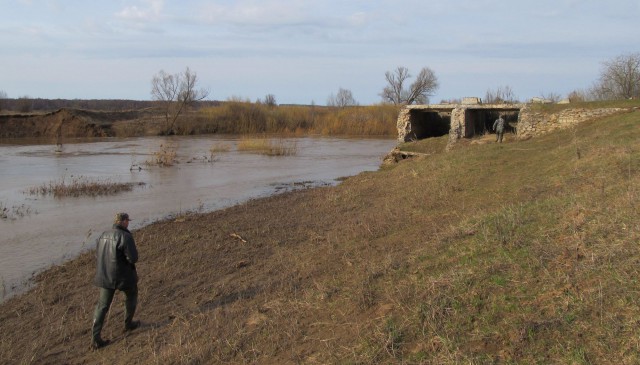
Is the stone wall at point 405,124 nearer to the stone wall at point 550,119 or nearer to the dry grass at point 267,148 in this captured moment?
the stone wall at point 550,119

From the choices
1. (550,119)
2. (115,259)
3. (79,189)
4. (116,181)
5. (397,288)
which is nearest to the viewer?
(397,288)

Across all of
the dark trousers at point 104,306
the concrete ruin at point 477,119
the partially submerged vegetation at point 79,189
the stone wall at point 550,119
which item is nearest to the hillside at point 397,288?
the dark trousers at point 104,306

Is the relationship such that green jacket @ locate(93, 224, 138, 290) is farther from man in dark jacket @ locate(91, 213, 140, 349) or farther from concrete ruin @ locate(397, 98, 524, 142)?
concrete ruin @ locate(397, 98, 524, 142)

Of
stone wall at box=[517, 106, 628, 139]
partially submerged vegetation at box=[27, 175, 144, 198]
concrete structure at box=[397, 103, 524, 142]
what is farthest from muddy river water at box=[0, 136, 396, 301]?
stone wall at box=[517, 106, 628, 139]

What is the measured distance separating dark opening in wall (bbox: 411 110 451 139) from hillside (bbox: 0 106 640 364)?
17289 mm

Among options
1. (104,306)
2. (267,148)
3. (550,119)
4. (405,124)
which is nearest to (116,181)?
(267,148)

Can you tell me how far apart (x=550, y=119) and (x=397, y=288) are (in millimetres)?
17598

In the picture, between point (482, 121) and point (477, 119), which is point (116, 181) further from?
point (482, 121)

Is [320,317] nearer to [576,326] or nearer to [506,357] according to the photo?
[506,357]

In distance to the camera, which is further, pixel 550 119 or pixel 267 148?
pixel 267 148

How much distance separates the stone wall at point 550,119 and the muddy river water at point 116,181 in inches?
323

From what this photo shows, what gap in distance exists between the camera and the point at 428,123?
3128cm

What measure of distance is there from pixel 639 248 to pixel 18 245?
1186 centimetres

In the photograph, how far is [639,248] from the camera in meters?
4.96
